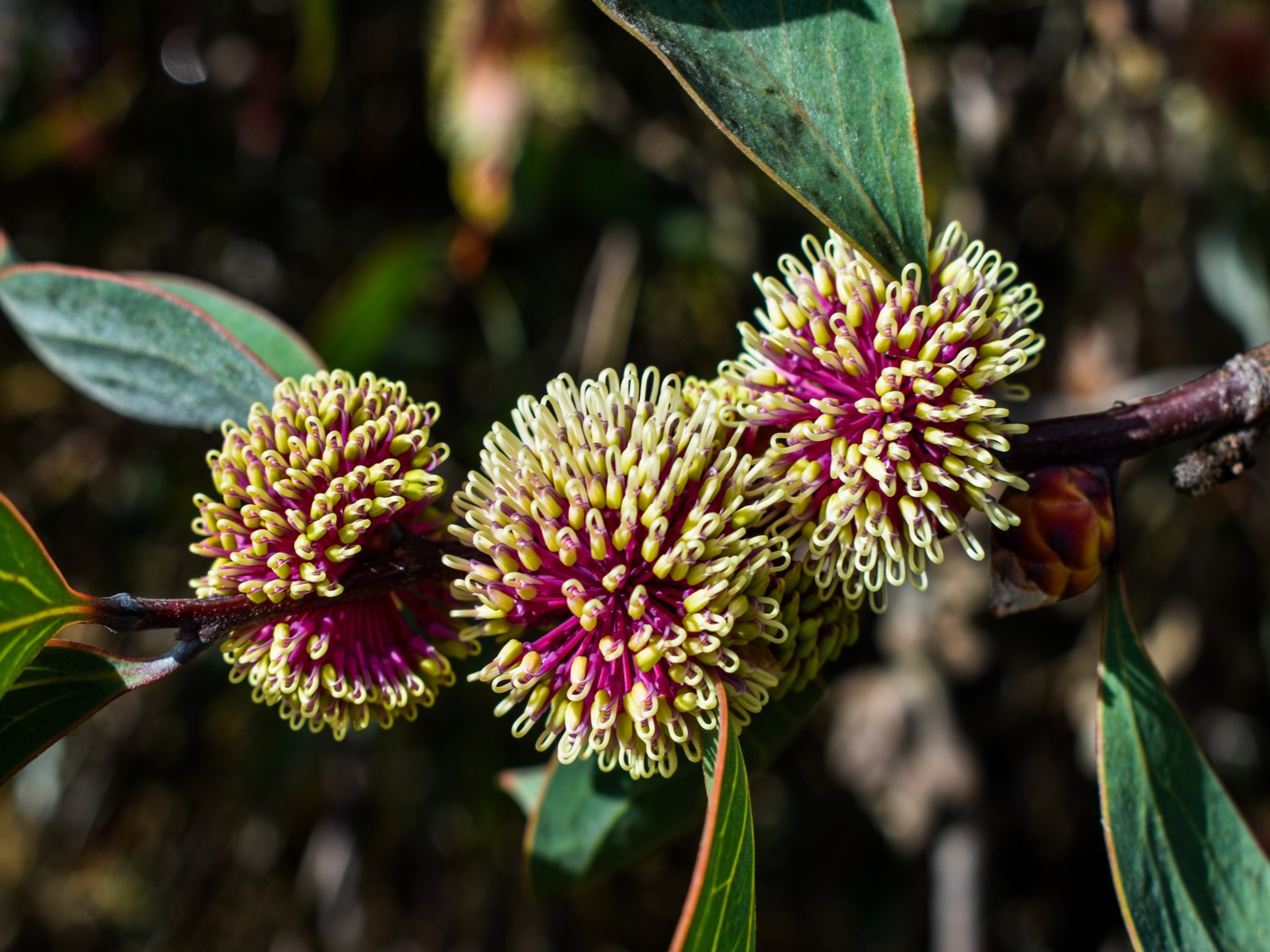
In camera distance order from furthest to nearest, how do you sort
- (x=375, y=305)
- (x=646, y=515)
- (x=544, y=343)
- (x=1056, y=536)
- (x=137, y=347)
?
(x=544, y=343) < (x=375, y=305) < (x=137, y=347) < (x=1056, y=536) < (x=646, y=515)

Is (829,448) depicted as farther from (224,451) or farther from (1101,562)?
(224,451)

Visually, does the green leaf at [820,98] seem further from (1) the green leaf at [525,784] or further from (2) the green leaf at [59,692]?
(1) the green leaf at [525,784]

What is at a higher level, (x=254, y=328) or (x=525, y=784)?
(x=254, y=328)

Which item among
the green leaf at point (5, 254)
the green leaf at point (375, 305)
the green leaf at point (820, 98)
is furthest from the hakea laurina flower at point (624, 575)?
the green leaf at point (375, 305)

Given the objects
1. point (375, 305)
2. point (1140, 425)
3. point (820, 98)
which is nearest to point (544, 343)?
point (375, 305)

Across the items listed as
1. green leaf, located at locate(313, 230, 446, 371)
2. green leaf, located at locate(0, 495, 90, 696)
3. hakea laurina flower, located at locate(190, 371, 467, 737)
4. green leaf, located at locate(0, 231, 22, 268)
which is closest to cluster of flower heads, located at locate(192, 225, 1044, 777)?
hakea laurina flower, located at locate(190, 371, 467, 737)

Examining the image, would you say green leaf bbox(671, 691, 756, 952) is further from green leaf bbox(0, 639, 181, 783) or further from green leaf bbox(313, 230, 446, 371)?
green leaf bbox(313, 230, 446, 371)

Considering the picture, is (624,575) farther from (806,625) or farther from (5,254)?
(5,254)
